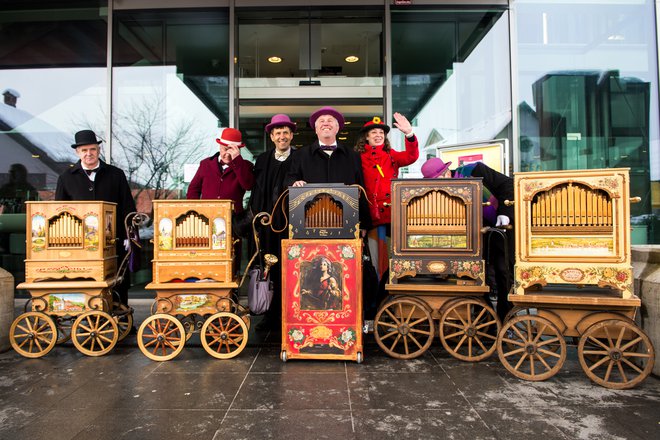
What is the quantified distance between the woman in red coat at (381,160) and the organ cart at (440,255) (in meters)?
0.51

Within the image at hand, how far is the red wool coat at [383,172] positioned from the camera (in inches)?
133

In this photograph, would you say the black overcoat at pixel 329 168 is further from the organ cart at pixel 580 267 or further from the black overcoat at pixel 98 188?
the black overcoat at pixel 98 188

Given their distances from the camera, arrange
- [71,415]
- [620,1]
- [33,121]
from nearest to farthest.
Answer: [71,415] < [620,1] < [33,121]

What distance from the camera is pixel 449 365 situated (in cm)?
282

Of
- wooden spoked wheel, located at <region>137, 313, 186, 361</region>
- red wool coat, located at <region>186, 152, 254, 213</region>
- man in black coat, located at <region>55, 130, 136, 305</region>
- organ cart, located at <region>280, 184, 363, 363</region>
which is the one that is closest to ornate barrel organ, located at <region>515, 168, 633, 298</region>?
organ cart, located at <region>280, 184, 363, 363</region>

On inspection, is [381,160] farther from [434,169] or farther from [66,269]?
[66,269]

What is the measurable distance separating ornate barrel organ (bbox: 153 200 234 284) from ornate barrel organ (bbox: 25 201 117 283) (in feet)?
1.53

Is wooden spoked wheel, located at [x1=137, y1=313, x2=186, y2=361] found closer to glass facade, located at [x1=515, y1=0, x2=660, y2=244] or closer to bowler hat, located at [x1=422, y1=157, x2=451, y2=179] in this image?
bowler hat, located at [x1=422, y1=157, x2=451, y2=179]

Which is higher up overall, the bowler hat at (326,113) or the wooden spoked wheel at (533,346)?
the bowler hat at (326,113)

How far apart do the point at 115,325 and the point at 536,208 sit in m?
2.77

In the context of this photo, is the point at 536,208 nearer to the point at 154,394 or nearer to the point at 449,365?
the point at 449,365

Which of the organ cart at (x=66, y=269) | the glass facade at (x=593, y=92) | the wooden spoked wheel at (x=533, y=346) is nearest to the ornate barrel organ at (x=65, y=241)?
the organ cart at (x=66, y=269)

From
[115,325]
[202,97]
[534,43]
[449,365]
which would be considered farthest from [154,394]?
[534,43]

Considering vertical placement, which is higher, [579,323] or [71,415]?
[579,323]
